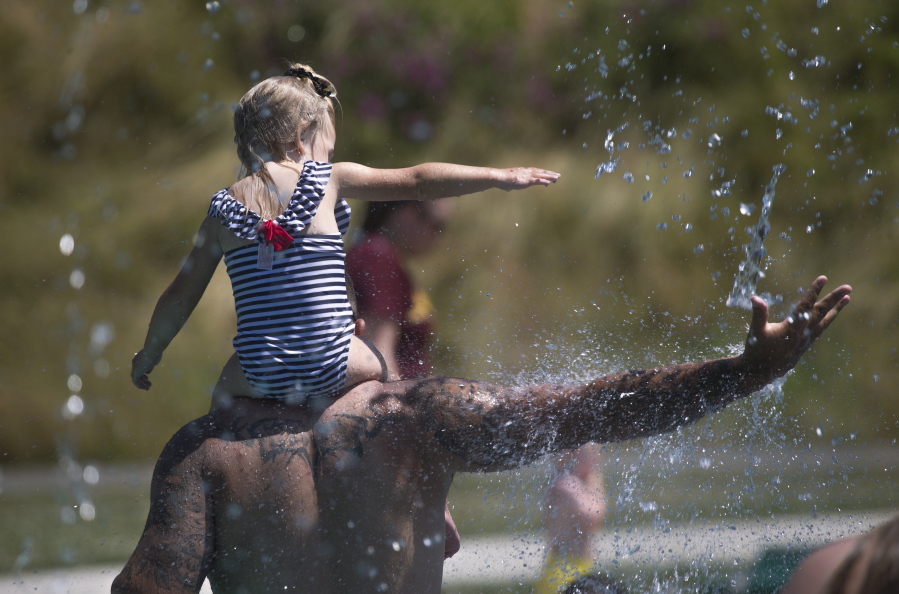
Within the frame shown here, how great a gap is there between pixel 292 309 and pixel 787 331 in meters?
1.02

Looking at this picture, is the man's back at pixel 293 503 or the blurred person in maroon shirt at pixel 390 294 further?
the blurred person in maroon shirt at pixel 390 294

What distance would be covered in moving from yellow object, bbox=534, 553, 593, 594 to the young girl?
972 millimetres

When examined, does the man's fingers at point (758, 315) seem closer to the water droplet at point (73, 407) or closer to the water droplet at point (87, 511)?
the water droplet at point (87, 511)

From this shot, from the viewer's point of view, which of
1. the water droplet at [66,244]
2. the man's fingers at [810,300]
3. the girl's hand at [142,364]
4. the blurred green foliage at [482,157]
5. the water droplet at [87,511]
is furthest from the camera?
the water droplet at [66,244]

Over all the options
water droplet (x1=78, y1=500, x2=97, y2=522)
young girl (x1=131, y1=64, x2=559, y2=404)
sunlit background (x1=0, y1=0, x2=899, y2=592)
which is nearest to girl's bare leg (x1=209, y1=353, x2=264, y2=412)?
young girl (x1=131, y1=64, x2=559, y2=404)

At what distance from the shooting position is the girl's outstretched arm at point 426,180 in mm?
1791

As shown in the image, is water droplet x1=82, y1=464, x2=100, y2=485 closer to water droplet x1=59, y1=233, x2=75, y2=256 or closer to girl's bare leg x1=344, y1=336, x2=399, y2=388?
water droplet x1=59, y1=233, x2=75, y2=256

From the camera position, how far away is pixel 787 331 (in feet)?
4.99

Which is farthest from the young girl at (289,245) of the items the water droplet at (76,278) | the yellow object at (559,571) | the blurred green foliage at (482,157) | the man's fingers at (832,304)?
the water droplet at (76,278)

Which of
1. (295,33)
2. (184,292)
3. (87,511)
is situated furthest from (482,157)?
(184,292)

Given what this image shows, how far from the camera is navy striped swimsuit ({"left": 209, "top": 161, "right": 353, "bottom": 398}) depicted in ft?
5.31

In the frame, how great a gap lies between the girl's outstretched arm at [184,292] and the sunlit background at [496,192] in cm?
230

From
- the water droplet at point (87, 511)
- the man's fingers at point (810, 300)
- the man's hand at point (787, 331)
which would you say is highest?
the man's fingers at point (810, 300)

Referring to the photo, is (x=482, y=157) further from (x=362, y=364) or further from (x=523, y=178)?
(x=362, y=364)
